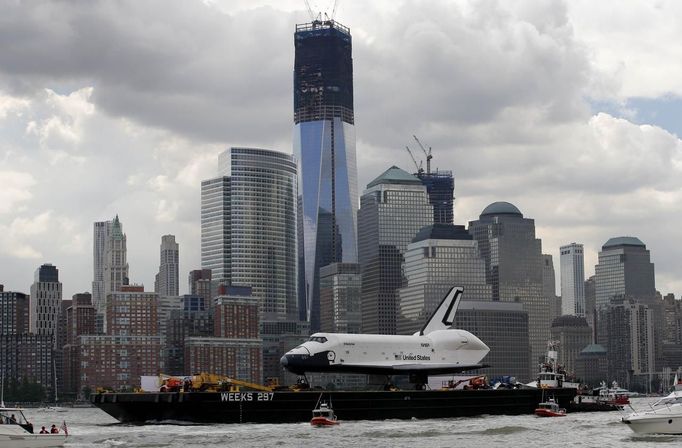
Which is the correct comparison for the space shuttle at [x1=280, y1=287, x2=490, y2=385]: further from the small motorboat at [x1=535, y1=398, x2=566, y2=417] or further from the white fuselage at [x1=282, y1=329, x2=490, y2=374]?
the small motorboat at [x1=535, y1=398, x2=566, y2=417]

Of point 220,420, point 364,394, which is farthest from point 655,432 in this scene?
point 220,420

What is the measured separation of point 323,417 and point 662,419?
28.3 m

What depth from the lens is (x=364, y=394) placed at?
108688 millimetres

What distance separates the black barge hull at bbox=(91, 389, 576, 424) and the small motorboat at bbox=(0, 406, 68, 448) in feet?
78.1

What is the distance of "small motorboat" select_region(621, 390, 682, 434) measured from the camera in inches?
3398

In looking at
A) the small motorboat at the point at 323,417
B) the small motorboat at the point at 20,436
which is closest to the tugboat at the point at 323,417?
the small motorboat at the point at 323,417

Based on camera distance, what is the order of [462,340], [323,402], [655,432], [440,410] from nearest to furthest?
[655,432], [323,402], [440,410], [462,340]

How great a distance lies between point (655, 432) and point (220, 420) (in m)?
35.8

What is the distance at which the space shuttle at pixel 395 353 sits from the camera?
4363 inches

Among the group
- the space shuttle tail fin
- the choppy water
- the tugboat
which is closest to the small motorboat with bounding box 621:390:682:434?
the choppy water

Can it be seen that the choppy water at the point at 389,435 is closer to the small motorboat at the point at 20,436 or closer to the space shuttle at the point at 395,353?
the space shuttle at the point at 395,353

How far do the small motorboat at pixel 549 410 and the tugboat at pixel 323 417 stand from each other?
77.1 feet

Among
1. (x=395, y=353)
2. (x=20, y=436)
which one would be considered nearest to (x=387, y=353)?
(x=395, y=353)

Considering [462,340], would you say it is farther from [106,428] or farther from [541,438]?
[106,428]
